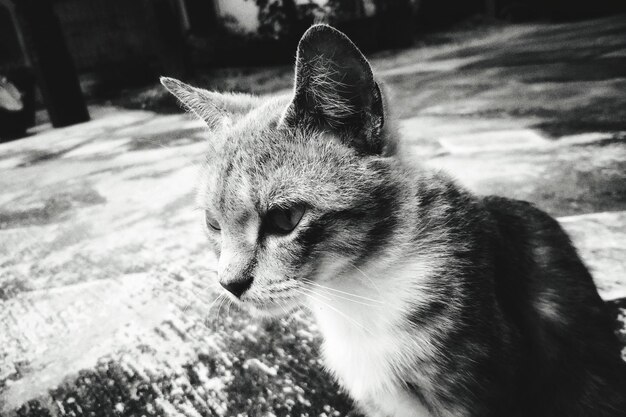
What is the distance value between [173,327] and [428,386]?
2.61ft

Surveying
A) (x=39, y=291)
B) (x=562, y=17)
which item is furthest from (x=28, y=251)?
(x=562, y=17)

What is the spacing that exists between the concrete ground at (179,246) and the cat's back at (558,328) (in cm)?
21

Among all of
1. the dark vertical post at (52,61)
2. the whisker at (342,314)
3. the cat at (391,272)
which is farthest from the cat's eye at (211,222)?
the dark vertical post at (52,61)

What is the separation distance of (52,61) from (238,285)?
4539 millimetres

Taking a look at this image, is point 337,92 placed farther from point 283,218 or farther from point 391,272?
point 391,272

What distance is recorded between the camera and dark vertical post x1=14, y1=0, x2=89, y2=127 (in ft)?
14.4

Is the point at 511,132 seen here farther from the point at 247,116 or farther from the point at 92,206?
the point at 92,206

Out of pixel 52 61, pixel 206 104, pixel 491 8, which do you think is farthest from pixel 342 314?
pixel 491 8

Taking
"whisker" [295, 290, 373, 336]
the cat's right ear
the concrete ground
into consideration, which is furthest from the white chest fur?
the cat's right ear

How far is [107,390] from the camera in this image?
3.87 ft

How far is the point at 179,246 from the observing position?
188 centimetres

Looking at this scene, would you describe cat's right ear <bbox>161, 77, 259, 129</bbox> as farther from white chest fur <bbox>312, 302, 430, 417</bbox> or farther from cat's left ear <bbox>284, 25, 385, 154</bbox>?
white chest fur <bbox>312, 302, 430, 417</bbox>

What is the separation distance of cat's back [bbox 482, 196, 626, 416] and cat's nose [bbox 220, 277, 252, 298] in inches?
19.8

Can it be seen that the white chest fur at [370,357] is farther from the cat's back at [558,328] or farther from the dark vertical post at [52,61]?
the dark vertical post at [52,61]
